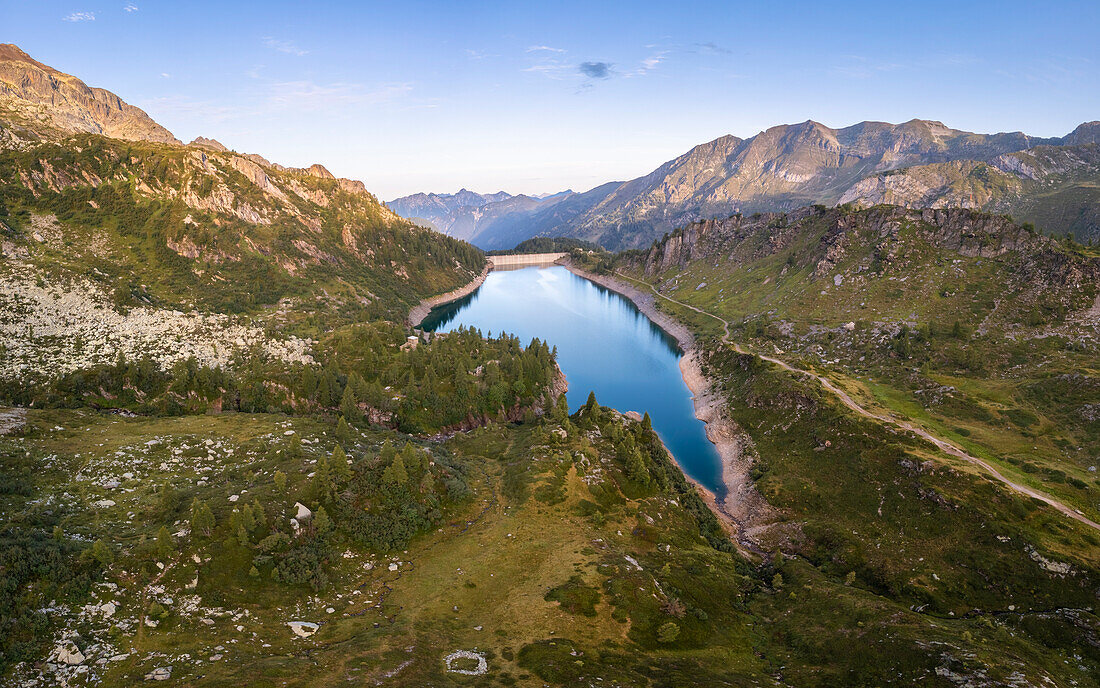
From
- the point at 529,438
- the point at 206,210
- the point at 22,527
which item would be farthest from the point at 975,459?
the point at 206,210

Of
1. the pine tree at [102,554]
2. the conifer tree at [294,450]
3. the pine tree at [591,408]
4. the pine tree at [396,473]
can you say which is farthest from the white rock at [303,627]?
the pine tree at [591,408]

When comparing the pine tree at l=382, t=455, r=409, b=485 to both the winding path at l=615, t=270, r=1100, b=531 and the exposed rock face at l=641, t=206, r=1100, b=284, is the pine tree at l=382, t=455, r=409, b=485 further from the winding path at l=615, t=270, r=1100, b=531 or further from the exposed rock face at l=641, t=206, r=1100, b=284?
the exposed rock face at l=641, t=206, r=1100, b=284

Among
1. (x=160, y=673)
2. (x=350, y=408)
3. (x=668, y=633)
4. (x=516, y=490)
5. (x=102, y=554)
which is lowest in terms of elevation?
(x=668, y=633)

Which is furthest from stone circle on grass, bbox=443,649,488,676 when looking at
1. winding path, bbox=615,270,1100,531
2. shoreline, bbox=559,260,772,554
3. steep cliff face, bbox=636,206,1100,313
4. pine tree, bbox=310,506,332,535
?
steep cliff face, bbox=636,206,1100,313

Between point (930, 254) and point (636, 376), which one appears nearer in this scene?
point (636, 376)

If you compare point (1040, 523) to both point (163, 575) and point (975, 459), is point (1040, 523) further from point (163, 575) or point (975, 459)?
point (163, 575)

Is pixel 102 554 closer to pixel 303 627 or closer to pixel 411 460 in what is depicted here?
pixel 303 627

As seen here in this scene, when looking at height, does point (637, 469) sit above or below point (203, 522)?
below

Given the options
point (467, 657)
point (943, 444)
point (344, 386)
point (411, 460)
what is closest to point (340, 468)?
point (411, 460)

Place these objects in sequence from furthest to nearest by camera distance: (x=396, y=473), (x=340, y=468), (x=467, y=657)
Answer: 1. (x=396, y=473)
2. (x=340, y=468)
3. (x=467, y=657)

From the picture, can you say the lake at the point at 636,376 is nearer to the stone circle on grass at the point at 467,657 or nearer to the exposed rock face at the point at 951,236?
the stone circle on grass at the point at 467,657

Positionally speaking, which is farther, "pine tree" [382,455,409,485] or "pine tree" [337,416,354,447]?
"pine tree" [337,416,354,447]
